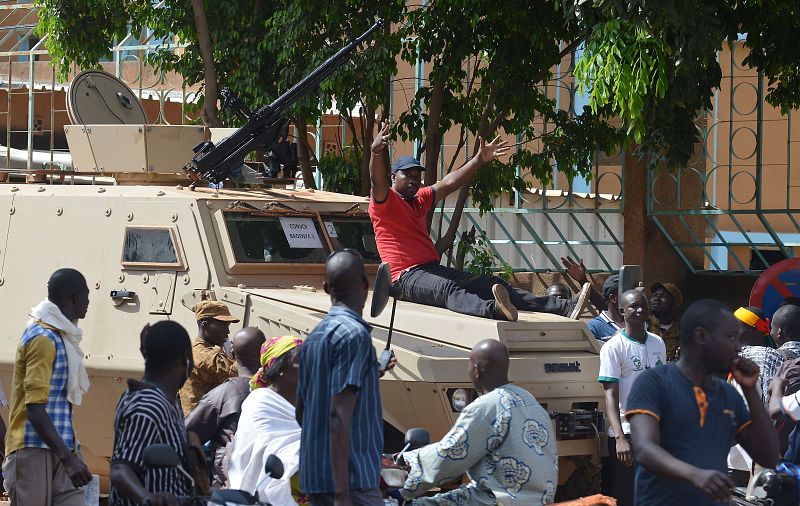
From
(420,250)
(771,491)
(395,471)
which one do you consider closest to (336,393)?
(395,471)

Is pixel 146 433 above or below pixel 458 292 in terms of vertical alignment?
below

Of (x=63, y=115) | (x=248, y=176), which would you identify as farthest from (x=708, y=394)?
(x=63, y=115)

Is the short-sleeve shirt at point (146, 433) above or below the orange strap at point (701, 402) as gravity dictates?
below

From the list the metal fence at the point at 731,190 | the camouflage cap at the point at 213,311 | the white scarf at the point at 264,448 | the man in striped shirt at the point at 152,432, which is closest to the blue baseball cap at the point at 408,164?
the camouflage cap at the point at 213,311

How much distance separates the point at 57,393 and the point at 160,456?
5.00 ft

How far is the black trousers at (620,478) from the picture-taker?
6742mm

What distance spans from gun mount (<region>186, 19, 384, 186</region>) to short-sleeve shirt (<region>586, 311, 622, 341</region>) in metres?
2.60

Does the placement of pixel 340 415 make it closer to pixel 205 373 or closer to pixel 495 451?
pixel 495 451

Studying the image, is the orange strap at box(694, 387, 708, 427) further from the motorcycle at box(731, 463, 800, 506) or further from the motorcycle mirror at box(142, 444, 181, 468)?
the motorcycle mirror at box(142, 444, 181, 468)

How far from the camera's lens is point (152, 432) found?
14.0 ft

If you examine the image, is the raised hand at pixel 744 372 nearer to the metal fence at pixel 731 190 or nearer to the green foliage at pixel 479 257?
the metal fence at pixel 731 190

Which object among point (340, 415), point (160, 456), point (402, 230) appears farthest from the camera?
point (402, 230)

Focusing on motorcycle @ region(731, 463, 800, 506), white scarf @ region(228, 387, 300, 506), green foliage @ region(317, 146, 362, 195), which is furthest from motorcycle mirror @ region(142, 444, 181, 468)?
green foliage @ region(317, 146, 362, 195)

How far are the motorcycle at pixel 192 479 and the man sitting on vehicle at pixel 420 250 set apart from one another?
2899mm
